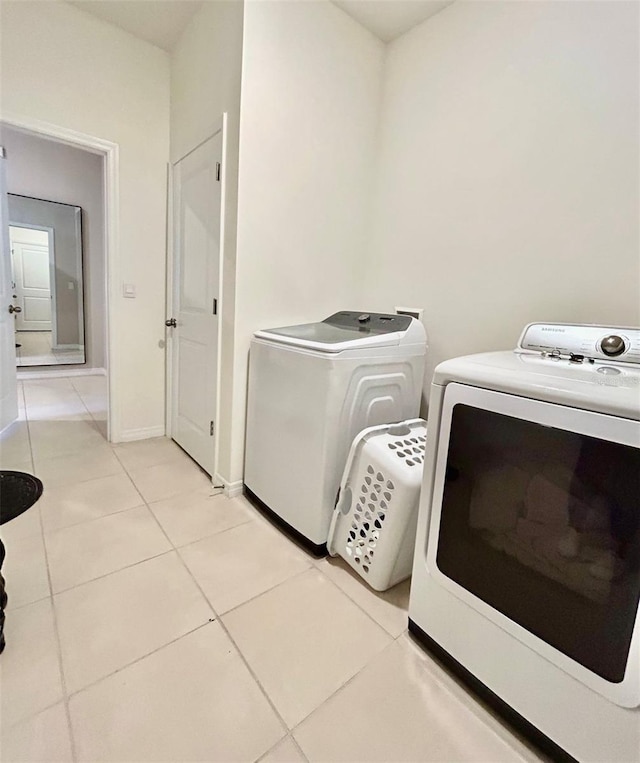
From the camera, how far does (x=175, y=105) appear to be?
243 centimetres

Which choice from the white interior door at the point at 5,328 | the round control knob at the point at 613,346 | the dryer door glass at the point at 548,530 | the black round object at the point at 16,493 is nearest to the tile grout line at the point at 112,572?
the black round object at the point at 16,493

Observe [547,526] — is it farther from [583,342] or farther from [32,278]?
[32,278]

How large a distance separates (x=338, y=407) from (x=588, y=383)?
33.4 inches

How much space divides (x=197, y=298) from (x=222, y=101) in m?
1.03

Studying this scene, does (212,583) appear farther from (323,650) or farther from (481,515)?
(481,515)

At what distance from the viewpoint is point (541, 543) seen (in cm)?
88

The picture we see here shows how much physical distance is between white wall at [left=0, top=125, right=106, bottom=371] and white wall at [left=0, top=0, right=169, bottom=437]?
1378 millimetres

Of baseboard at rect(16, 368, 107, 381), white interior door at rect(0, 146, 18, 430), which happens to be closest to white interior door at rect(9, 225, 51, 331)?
baseboard at rect(16, 368, 107, 381)

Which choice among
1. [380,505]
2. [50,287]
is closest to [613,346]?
[380,505]

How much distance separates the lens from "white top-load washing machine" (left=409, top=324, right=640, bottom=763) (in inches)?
29.7

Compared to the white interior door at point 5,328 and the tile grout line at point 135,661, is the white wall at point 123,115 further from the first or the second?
the tile grout line at point 135,661

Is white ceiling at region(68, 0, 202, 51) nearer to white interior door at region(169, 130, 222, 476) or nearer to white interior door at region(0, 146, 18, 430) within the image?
white interior door at region(169, 130, 222, 476)

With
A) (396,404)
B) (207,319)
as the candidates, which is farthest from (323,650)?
(207,319)

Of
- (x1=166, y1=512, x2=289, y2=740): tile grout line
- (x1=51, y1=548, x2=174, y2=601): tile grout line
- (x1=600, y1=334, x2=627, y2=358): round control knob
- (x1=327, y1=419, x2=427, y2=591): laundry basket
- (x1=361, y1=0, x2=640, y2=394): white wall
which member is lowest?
(x1=166, y1=512, x2=289, y2=740): tile grout line
